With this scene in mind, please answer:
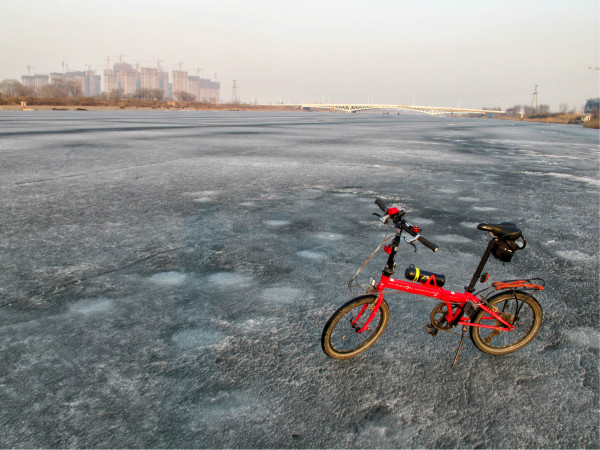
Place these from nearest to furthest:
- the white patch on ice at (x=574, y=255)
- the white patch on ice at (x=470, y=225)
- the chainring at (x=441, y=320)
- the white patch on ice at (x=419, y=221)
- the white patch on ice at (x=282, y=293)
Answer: the chainring at (x=441, y=320)
the white patch on ice at (x=282, y=293)
the white patch on ice at (x=574, y=255)
the white patch on ice at (x=470, y=225)
the white patch on ice at (x=419, y=221)

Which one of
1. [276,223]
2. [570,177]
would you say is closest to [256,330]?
[276,223]

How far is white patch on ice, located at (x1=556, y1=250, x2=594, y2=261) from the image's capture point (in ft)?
17.8

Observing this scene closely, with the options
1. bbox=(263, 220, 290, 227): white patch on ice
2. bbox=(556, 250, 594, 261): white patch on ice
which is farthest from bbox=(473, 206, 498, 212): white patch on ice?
bbox=(263, 220, 290, 227): white patch on ice

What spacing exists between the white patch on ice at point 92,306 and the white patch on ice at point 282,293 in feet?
4.46

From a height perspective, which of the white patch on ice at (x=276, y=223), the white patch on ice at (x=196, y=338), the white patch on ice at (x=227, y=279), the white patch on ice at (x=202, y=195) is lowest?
the white patch on ice at (x=196, y=338)

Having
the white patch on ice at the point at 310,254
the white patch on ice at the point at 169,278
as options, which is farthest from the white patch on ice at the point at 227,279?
the white patch on ice at the point at 310,254

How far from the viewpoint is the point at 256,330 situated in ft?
11.7

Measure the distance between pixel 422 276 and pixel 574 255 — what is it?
348cm

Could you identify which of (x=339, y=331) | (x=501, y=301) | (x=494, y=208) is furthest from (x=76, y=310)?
(x=494, y=208)

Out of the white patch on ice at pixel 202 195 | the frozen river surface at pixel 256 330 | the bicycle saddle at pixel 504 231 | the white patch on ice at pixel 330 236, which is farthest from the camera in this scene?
the white patch on ice at pixel 202 195

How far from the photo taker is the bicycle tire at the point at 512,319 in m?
3.34

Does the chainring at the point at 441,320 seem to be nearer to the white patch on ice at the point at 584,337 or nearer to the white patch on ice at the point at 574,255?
the white patch on ice at the point at 584,337

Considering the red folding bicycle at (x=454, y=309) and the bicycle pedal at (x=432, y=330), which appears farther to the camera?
the bicycle pedal at (x=432, y=330)

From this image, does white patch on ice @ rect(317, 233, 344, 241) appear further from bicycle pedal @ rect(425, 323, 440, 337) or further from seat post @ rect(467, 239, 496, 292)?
seat post @ rect(467, 239, 496, 292)
